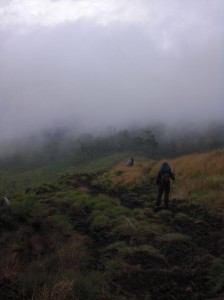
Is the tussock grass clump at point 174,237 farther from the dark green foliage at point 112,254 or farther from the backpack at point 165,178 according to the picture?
the backpack at point 165,178

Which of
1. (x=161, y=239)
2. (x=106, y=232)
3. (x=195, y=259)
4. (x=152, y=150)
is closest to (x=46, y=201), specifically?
(x=106, y=232)

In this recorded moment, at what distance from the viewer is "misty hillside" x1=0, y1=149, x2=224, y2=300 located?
23.0ft

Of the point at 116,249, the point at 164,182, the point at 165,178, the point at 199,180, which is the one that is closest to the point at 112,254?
the point at 116,249

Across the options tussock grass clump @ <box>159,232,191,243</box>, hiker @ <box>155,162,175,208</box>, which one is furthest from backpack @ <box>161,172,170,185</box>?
tussock grass clump @ <box>159,232,191,243</box>

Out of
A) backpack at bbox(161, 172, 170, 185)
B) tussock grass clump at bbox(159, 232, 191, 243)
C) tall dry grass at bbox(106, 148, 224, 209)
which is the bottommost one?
tussock grass clump at bbox(159, 232, 191, 243)

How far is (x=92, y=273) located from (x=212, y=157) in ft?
53.0

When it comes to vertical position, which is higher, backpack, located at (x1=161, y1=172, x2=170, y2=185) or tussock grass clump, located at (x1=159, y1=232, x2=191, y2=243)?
backpack, located at (x1=161, y1=172, x2=170, y2=185)

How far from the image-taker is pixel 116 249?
33.5 ft

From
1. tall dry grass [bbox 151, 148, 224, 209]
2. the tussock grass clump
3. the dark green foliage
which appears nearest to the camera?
the dark green foliage

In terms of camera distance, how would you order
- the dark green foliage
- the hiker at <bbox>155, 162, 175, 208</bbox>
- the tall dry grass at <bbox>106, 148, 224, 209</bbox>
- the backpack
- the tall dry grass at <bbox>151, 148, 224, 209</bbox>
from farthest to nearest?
1. the backpack
2. the hiker at <bbox>155, 162, 175, 208</bbox>
3. the tall dry grass at <bbox>106, 148, 224, 209</bbox>
4. the tall dry grass at <bbox>151, 148, 224, 209</bbox>
5. the dark green foliage

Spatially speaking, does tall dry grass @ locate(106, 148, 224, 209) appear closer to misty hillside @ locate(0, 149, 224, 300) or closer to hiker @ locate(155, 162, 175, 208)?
misty hillside @ locate(0, 149, 224, 300)

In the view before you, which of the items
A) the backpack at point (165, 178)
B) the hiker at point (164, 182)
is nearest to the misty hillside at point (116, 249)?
the hiker at point (164, 182)

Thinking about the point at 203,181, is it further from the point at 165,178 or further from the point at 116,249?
the point at 116,249

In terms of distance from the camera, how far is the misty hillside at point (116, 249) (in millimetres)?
7008
